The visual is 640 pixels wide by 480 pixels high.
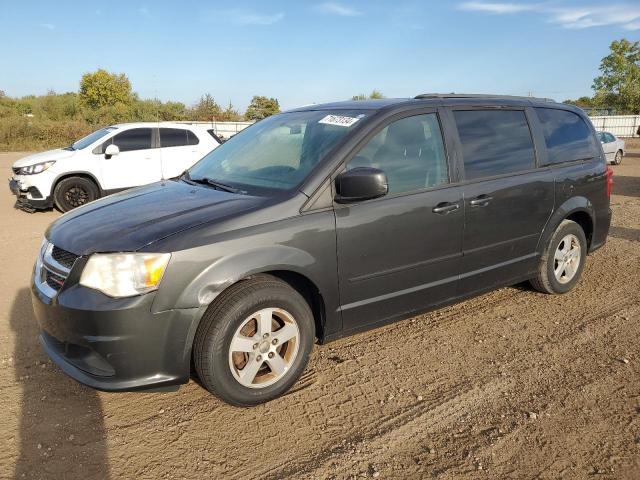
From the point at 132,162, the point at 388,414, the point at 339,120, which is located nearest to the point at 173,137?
the point at 132,162

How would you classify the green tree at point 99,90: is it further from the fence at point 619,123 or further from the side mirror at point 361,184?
the side mirror at point 361,184

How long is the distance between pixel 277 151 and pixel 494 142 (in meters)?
1.76

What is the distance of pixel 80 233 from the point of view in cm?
293

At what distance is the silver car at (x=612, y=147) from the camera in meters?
18.7

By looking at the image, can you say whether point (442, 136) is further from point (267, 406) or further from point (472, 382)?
point (267, 406)

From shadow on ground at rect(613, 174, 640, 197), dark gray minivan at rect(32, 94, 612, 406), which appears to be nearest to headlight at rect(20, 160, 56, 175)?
dark gray minivan at rect(32, 94, 612, 406)

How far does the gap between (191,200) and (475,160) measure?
2.15 meters

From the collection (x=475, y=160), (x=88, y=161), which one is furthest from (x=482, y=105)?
(x=88, y=161)

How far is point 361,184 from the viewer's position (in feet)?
9.94

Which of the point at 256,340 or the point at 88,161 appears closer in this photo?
the point at 256,340

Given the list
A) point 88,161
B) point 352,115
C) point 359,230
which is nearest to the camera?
point 359,230

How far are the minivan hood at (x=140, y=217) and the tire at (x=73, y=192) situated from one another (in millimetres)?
6499

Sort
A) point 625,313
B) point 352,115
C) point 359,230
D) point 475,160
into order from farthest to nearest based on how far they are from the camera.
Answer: point 625,313
point 475,160
point 352,115
point 359,230

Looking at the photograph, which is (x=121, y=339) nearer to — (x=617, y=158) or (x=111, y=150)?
(x=111, y=150)
